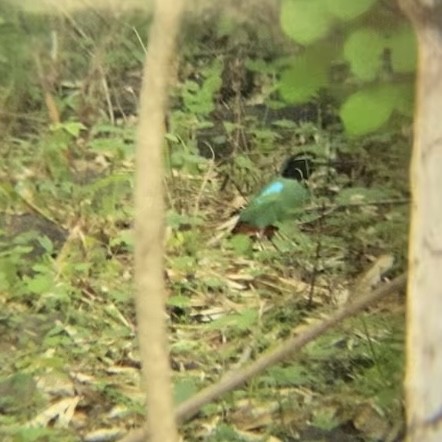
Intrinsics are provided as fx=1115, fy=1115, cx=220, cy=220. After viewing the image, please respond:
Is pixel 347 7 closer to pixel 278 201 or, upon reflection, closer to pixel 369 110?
pixel 369 110

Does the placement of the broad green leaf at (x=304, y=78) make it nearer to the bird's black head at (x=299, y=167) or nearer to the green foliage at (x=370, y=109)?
the green foliage at (x=370, y=109)

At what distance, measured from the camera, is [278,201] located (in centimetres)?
156

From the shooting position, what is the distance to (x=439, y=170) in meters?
0.67

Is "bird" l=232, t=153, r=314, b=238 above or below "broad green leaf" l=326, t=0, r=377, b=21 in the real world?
below

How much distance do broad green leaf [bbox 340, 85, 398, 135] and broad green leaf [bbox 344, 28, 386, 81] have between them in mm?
17

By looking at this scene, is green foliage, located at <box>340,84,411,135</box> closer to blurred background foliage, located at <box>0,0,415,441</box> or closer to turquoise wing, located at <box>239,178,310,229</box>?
blurred background foliage, located at <box>0,0,415,441</box>

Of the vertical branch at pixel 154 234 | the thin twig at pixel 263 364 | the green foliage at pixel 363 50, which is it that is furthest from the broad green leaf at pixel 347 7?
the thin twig at pixel 263 364

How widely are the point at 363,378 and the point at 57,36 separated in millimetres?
537

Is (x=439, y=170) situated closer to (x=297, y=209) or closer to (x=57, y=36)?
(x=57, y=36)

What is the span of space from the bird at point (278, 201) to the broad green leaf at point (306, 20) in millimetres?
803

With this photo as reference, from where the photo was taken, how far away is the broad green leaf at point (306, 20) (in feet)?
2.39

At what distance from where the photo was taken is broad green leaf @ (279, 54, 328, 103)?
0.80 meters

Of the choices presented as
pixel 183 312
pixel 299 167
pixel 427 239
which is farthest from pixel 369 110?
pixel 299 167

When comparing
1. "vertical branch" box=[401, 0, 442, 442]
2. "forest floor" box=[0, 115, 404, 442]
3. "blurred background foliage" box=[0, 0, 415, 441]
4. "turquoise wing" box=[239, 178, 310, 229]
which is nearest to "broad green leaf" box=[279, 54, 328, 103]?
Answer: "blurred background foliage" box=[0, 0, 415, 441]
